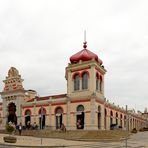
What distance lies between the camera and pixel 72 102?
189 feet

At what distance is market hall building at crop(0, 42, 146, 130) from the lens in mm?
55969

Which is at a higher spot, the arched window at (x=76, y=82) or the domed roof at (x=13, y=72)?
the domed roof at (x=13, y=72)

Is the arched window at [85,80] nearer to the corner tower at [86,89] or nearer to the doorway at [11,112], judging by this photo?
the corner tower at [86,89]

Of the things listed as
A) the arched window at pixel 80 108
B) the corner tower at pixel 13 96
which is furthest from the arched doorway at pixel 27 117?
the arched window at pixel 80 108

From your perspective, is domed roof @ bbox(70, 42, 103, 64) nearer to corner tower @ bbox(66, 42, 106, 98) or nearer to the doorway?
corner tower @ bbox(66, 42, 106, 98)

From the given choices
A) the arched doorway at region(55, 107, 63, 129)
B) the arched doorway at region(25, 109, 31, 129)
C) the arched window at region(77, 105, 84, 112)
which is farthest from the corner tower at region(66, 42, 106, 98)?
the arched doorway at region(25, 109, 31, 129)

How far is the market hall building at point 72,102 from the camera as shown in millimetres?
55969

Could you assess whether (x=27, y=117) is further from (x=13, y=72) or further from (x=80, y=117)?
(x=80, y=117)

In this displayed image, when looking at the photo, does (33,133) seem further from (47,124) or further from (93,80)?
(93,80)

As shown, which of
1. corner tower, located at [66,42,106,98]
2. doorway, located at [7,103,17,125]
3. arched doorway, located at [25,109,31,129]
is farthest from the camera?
doorway, located at [7,103,17,125]

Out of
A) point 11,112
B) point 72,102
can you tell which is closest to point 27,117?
point 11,112

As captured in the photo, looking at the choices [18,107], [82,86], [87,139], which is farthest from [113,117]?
[87,139]

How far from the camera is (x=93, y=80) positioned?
56.1 metres

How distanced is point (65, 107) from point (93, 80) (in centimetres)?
731
